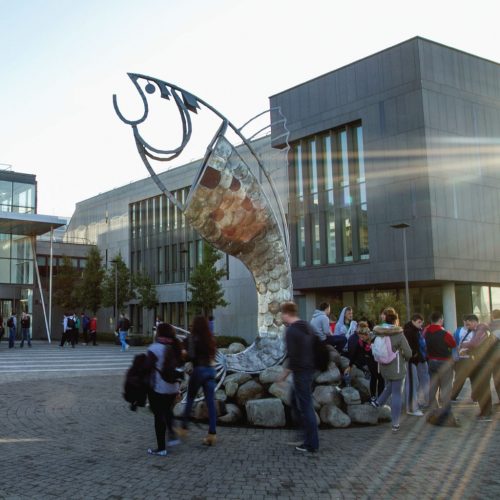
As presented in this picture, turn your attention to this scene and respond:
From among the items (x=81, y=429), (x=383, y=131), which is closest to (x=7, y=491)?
(x=81, y=429)

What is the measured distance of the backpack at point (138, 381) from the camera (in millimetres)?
7160

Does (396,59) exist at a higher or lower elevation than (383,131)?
higher

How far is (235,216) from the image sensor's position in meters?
10.8

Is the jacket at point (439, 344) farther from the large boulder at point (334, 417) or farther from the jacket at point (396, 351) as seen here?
the large boulder at point (334, 417)

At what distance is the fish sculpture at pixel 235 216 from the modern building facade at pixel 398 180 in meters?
17.3

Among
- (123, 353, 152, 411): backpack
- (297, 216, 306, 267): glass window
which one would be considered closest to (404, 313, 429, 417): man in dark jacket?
(123, 353, 152, 411): backpack

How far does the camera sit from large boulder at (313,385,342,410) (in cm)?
944

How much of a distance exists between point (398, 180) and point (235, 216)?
20035mm

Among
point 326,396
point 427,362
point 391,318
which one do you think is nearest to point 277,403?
point 326,396

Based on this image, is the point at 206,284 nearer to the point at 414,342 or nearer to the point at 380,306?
the point at 380,306

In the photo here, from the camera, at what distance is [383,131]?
2991cm

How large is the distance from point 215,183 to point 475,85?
25.1 meters

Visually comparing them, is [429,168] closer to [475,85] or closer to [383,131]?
[383,131]

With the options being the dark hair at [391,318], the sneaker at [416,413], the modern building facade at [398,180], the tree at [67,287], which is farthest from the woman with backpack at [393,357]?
the tree at [67,287]
